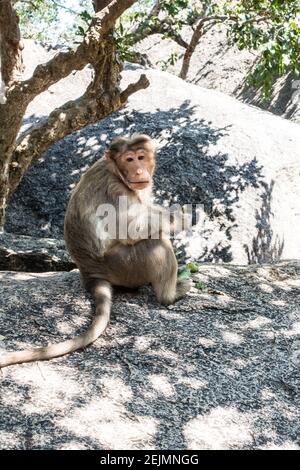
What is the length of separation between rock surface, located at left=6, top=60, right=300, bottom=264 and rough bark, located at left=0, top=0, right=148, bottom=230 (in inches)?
57.0

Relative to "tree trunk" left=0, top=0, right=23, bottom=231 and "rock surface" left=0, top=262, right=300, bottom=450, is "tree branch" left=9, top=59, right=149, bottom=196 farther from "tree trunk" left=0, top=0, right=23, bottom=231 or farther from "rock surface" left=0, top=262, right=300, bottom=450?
"rock surface" left=0, top=262, right=300, bottom=450

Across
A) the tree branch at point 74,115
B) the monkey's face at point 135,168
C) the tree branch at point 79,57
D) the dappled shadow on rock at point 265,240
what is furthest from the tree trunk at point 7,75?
the dappled shadow on rock at point 265,240

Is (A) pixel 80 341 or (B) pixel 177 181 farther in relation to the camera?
(B) pixel 177 181

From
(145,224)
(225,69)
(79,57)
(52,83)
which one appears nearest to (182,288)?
(145,224)

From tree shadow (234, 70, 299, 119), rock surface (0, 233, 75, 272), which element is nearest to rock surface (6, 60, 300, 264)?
rock surface (0, 233, 75, 272)

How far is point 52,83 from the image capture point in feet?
21.2

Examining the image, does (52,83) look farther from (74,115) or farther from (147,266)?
(147,266)

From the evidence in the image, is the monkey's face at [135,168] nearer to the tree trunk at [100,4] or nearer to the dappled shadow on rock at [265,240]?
the tree trunk at [100,4]

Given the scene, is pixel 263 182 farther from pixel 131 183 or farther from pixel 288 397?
pixel 288 397

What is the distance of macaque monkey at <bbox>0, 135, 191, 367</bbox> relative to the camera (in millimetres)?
4875

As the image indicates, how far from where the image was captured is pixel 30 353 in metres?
3.86

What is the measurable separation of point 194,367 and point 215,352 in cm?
25

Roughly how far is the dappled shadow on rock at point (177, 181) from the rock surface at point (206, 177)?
0.5 inches

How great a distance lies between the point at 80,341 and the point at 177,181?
461 centimetres
